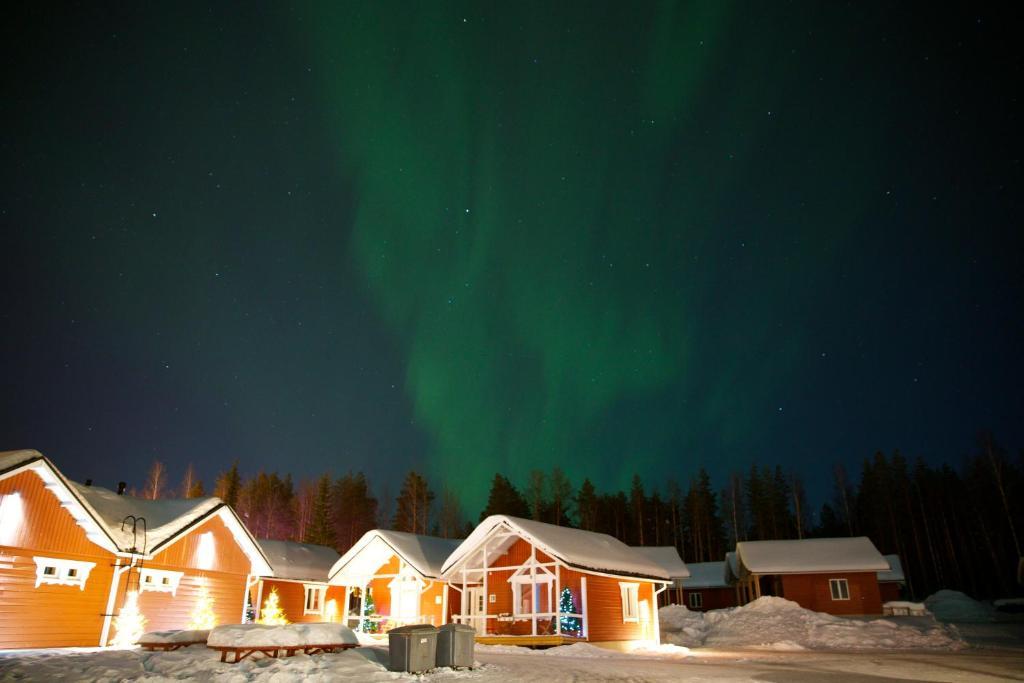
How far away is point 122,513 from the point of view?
21875 millimetres

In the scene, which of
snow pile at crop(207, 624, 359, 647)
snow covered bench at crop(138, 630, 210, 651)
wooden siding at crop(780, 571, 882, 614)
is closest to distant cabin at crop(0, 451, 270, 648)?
snow covered bench at crop(138, 630, 210, 651)

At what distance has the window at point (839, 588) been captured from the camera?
37.9 meters

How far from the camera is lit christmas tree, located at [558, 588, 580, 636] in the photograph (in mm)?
24422

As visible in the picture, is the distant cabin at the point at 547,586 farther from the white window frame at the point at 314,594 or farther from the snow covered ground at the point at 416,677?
the white window frame at the point at 314,594

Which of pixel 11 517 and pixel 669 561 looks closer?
pixel 11 517

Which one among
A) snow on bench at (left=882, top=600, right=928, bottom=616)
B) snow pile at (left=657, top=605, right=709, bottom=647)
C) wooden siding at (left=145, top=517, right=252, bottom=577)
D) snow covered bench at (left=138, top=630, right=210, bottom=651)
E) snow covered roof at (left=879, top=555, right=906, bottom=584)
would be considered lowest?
snow pile at (left=657, top=605, right=709, bottom=647)

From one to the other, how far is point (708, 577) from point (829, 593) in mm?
16423

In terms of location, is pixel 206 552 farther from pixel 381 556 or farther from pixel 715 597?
pixel 715 597

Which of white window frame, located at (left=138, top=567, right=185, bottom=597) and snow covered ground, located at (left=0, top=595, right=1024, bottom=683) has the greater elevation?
white window frame, located at (left=138, top=567, right=185, bottom=597)

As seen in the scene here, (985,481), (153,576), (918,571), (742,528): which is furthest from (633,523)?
(153,576)

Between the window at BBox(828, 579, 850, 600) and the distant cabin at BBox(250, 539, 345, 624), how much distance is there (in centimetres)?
2868

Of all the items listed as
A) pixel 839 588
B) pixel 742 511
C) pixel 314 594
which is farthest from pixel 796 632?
pixel 742 511

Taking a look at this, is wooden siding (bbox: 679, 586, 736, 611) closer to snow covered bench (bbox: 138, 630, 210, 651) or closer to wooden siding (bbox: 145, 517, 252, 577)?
wooden siding (bbox: 145, 517, 252, 577)

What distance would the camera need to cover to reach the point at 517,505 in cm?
6744
